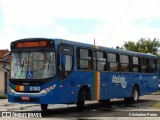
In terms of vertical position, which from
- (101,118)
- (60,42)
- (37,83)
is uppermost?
(60,42)

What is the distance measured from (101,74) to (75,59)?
303 centimetres

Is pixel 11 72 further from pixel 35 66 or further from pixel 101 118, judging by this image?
pixel 101 118

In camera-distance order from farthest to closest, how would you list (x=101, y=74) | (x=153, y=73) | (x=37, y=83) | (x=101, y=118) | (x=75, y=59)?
(x=153, y=73), (x=101, y=74), (x=75, y=59), (x=37, y=83), (x=101, y=118)

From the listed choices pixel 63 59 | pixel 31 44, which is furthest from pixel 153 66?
pixel 31 44

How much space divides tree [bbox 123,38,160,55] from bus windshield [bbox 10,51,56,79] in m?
63.6

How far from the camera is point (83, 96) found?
18.5m

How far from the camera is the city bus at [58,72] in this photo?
16453 mm

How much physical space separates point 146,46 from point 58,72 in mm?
66238

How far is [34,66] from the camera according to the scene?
16.6 m

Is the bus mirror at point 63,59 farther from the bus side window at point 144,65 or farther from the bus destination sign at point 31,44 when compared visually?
the bus side window at point 144,65

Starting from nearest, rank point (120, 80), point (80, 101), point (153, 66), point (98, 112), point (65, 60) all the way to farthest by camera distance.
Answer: point (65, 60), point (98, 112), point (80, 101), point (120, 80), point (153, 66)

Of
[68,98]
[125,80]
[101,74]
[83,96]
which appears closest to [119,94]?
[125,80]

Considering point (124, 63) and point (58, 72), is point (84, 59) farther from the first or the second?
point (124, 63)

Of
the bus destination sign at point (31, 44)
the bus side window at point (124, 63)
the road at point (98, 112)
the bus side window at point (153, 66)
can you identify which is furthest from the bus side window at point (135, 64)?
the bus destination sign at point (31, 44)
